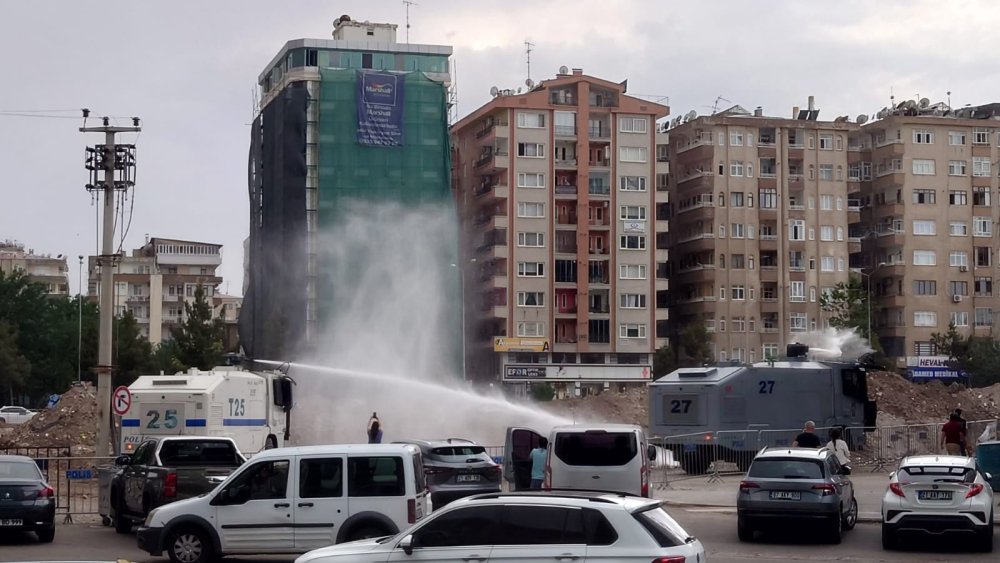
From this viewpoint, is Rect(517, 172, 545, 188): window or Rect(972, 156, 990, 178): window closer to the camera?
Rect(517, 172, 545, 188): window

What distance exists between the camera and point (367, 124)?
7988 centimetres

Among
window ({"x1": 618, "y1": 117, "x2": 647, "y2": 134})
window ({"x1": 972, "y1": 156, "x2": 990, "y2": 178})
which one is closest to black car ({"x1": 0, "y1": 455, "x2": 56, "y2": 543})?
window ({"x1": 618, "y1": 117, "x2": 647, "y2": 134})

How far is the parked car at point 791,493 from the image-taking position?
2106 centimetres

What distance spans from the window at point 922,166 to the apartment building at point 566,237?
1943cm

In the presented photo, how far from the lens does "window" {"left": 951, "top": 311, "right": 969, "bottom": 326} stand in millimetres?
92375

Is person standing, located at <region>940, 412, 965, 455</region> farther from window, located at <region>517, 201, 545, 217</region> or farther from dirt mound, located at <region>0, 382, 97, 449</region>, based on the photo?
window, located at <region>517, 201, 545, 217</region>

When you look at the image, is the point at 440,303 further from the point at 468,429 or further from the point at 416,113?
the point at 468,429

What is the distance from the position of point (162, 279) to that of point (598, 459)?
428ft

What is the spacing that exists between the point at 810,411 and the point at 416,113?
47050mm

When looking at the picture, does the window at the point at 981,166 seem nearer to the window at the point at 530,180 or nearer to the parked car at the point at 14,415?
the window at the point at 530,180

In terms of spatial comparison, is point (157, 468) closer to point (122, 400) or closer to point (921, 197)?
point (122, 400)

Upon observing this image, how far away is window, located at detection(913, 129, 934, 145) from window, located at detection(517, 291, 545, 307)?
3040cm

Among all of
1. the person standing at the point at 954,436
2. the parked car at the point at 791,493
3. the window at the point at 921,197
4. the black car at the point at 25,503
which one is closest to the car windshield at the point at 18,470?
the black car at the point at 25,503

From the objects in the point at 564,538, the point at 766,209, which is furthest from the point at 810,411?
the point at 766,209
